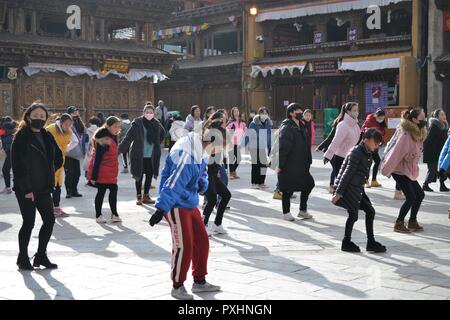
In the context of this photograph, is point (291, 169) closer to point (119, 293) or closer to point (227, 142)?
point (227, 142)

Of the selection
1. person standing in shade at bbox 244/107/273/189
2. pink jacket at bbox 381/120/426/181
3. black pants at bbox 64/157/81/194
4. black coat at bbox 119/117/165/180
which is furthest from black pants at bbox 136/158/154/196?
pink jacket at bbox 381/120/426/181

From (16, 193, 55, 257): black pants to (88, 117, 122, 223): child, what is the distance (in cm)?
298

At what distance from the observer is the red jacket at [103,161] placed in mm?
10367

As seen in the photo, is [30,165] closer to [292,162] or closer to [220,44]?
[292,162]

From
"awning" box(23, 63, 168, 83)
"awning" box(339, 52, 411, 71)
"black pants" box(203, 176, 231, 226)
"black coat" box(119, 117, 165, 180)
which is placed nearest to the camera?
"black pants" box(203, 176, 231, 226)

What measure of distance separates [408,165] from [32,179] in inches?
204

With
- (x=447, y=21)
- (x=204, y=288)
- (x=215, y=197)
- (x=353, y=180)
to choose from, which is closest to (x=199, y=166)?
(x=204, y=288)

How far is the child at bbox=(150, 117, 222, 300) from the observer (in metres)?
5.96

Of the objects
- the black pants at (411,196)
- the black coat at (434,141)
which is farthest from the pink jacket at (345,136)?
the black coat at (434,141)

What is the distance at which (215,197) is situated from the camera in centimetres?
930

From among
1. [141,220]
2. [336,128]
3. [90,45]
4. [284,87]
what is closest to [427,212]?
[336,128]

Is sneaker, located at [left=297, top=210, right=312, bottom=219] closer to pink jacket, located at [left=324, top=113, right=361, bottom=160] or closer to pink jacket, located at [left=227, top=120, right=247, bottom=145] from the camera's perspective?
pink jacket, located at [left=324, top=113, right=361, bottom=160]
